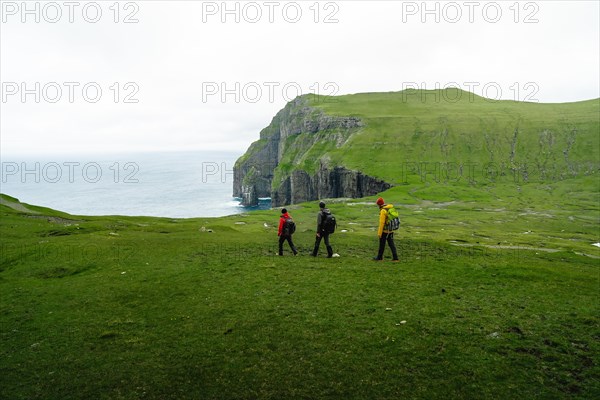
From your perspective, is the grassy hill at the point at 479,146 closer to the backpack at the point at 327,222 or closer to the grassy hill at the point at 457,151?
the grassy hill at the point at 457,151

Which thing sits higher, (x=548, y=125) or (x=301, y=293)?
(x=548, y=125)

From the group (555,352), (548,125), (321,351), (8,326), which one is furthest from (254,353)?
(548,125)

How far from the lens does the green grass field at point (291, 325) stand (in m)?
11.3

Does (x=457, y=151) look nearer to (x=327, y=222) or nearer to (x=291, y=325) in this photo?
(x=327, y=222)

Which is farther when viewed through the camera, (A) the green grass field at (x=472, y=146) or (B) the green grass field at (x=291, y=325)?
(A) the green grass field at (x=472, y=146)

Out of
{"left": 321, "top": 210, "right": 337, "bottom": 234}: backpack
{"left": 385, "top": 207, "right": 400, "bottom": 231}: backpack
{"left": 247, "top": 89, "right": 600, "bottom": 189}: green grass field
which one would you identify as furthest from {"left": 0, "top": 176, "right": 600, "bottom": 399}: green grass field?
{"left": 247, "top": 89, "right": 600, "bottom": 189}: green grass field

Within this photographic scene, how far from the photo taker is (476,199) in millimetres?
102500

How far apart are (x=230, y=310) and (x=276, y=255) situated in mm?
11583

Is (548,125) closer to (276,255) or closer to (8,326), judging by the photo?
(276,255)

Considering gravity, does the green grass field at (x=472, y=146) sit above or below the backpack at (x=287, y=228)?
above

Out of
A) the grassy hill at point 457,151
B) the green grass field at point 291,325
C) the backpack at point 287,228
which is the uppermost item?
the grassy hill at point 457,151

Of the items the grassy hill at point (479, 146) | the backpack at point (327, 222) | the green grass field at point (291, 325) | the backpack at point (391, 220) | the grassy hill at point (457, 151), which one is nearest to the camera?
the green grass field at point (291, 325)

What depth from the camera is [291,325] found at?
1503 cm

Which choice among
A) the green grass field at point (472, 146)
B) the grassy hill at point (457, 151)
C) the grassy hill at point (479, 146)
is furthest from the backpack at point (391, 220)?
the grassy hill at point (479, 146)
